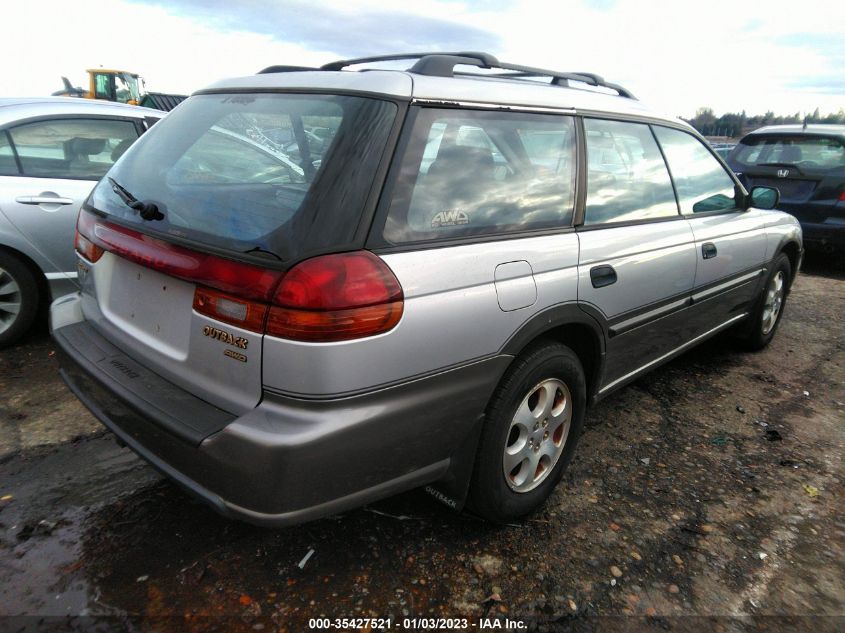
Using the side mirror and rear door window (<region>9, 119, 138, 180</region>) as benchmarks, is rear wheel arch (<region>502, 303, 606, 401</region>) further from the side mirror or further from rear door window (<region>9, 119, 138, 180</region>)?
rear door window (<region>9, 119, 138, 180</region>)

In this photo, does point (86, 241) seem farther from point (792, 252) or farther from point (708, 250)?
point (792, 252)

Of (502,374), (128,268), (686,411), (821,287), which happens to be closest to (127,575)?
(128,268)

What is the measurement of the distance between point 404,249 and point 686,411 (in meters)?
2.61

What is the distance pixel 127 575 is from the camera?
217 centimetres

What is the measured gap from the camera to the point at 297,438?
1.69m

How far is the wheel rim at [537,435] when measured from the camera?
239 centimetres

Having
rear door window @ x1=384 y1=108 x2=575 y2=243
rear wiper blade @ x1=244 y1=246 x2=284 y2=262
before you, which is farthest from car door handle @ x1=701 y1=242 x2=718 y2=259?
rear wiper blade @ x1=244 y1=246 x2=284 y2=262

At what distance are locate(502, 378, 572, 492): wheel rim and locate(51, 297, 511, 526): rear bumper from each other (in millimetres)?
326

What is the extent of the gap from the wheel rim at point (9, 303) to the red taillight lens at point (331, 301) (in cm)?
315

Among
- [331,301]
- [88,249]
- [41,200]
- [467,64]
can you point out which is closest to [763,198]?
[467,64]

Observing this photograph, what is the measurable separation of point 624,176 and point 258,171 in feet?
5.72

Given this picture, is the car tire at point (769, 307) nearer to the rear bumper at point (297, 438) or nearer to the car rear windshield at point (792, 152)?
the rear bumper at point (297, 438)

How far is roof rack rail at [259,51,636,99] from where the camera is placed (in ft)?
7.35

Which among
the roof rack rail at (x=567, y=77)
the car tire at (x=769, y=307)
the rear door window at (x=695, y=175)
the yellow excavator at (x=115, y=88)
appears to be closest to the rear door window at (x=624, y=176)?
the rear door window at (x=695, y=175)
